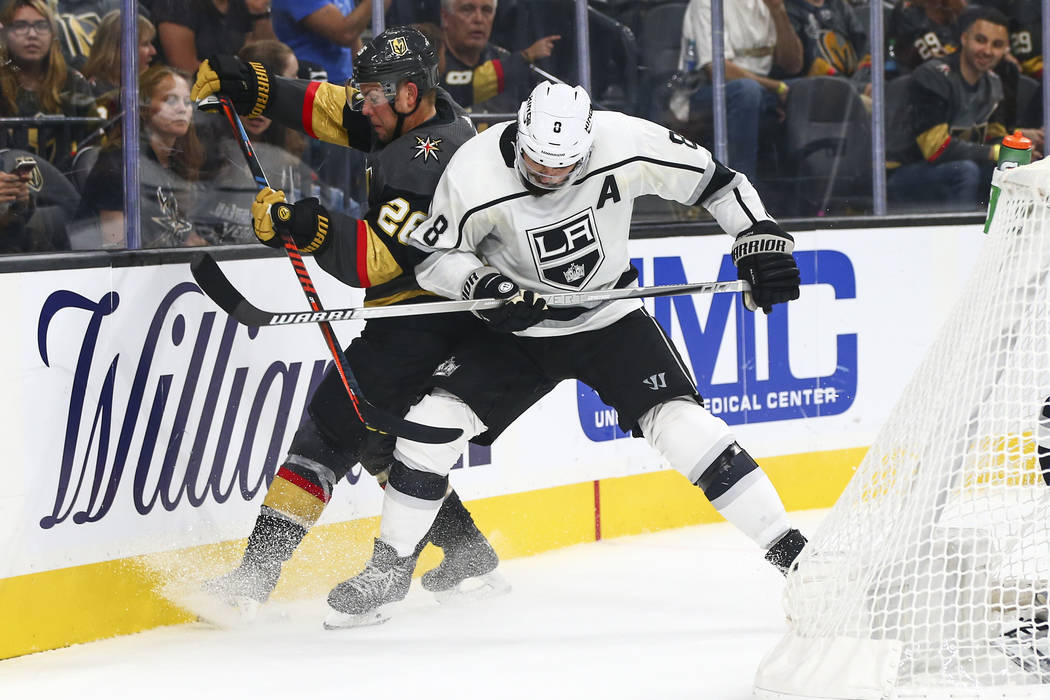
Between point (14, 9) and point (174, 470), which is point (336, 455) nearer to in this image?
point (174, 470)

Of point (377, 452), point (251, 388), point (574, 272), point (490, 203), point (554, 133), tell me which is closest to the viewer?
point (554, 133)

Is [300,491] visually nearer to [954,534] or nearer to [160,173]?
[160,173]

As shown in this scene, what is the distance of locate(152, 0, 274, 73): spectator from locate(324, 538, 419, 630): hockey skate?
4.11 ft

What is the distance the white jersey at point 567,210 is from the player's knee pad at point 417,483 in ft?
1.22

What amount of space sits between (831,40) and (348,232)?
7.57 ft

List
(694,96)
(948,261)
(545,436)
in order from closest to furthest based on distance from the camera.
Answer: (545,436), (694,96), (948,261)

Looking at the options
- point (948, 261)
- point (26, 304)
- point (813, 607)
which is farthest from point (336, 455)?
point (948, 261)

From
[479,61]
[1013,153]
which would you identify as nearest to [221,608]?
[479,61]

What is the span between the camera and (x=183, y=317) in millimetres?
3209

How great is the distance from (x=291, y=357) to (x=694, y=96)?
1.62 meters

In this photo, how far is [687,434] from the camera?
2943mm

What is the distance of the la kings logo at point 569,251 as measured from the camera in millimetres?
2965

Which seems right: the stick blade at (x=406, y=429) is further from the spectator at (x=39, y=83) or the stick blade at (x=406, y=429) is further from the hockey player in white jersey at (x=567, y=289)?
the spectator at (x=39, y=83)

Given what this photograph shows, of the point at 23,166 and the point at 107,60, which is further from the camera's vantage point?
the point at 107,60
